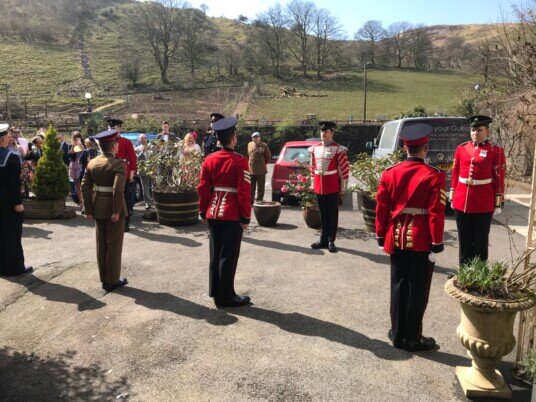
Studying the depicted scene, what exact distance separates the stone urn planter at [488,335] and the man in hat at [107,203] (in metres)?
3.83

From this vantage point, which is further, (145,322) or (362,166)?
(362,166)

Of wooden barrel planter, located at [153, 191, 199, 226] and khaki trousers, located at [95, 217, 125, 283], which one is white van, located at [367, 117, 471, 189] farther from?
khaki trousers, located at [95, 217, 125, 283]

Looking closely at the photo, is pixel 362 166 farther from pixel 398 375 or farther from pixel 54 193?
pixel 54 193

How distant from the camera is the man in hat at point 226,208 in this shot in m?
5.03

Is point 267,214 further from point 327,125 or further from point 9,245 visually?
point 9,245

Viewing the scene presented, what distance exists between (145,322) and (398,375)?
2.51 metres

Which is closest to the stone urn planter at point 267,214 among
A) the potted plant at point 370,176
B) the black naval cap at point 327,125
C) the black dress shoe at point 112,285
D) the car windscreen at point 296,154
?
the potted plant at point 370,176

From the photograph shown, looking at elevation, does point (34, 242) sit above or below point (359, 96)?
below

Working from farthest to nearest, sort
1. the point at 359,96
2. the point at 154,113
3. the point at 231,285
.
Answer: the point at 359,96
the point at 154,113
the point at 231,285

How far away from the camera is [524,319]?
3.65 meters

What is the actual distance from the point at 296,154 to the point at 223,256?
7.13 metres

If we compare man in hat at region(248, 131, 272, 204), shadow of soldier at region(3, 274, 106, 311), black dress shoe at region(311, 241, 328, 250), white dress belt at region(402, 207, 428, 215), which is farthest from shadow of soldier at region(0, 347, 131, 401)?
man in hat at region(248, 131, 272, 204)

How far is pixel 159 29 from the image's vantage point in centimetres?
7256

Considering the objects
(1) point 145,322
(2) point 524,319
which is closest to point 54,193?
(1) point 145,322
